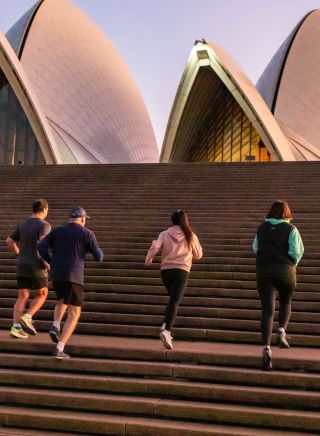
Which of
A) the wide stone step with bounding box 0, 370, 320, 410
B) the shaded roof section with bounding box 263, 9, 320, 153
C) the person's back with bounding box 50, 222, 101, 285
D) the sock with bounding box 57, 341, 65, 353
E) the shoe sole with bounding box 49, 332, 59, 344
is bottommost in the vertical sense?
the wide stone step with bounding box 0, 370, 320, 410

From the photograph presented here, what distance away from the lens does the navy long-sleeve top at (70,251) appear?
16.2 feet

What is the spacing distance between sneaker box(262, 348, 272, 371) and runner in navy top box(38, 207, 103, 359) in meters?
1.37

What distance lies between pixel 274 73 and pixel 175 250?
85.4 feet

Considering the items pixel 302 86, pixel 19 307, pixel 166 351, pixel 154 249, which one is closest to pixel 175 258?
pixel 154 249

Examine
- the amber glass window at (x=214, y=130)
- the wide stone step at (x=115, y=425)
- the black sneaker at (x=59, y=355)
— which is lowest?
the wide stone step at (x=115, y=425)

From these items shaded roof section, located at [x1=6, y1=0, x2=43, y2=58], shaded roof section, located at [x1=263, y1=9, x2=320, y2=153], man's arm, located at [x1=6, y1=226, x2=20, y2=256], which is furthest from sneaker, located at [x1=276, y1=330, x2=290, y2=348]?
shaded roof section, located at [x1=6, y1=0, x2=43, y2=58]

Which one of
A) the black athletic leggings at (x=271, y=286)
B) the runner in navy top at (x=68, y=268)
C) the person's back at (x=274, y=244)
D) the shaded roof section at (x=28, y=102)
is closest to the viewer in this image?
the black athletic leggings at (x=271, y=286)

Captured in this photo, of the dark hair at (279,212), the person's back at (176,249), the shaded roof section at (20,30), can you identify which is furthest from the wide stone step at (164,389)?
the shaded roof section at (20,30)

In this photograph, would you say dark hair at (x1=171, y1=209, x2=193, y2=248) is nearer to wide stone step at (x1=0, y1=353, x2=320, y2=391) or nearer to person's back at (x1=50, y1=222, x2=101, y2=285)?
person's back at (x1=50, y1=222, x2=101, y2=285)

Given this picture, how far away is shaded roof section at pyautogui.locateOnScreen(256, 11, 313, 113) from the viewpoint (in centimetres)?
2895

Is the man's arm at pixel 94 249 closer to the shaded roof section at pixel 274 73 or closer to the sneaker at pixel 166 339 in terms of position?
the sneaker at pixel 166 339

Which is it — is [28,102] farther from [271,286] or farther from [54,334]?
[271,286]

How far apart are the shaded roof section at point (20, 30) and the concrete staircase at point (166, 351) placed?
60.0 ft

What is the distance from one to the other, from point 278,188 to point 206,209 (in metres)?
1.66
